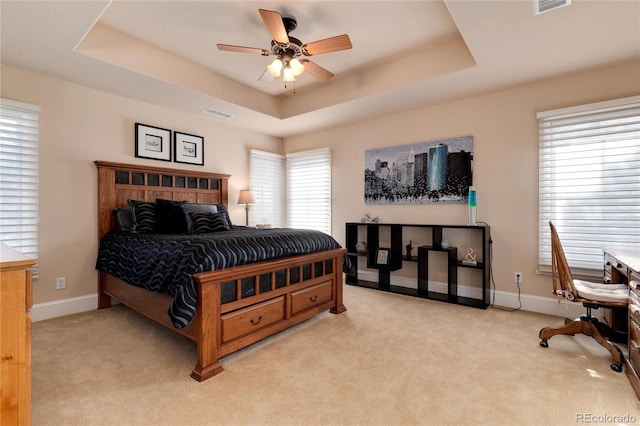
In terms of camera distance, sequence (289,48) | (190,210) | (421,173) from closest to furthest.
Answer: (289,48) < (190,210) < (421,173)

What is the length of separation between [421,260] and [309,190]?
7.80ft

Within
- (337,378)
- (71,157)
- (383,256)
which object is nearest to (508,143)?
(383,256)

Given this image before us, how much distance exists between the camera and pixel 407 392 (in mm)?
1862

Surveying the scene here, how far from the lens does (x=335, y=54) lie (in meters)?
3.32

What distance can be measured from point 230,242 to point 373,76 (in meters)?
2.65

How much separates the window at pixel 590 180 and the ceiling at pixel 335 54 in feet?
1.76

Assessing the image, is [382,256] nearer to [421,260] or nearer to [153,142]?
[421,260]

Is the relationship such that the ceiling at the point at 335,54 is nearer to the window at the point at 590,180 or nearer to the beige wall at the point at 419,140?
the beige wall at the point at 419,140

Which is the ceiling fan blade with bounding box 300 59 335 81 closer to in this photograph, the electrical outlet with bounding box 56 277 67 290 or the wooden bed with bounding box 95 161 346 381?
the wooden bed with bounding box 95 161 346 381

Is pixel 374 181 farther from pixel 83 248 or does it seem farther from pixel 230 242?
pixel 83 248

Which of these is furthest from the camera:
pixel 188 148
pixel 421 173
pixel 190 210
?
pixel 188 148

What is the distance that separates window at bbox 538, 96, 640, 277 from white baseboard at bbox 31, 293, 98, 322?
16.8 ft

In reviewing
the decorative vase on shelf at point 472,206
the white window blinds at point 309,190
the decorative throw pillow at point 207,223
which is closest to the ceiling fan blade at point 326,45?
the decorative throw pillow at point 207,223

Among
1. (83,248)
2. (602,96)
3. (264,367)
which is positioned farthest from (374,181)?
(83,248)
